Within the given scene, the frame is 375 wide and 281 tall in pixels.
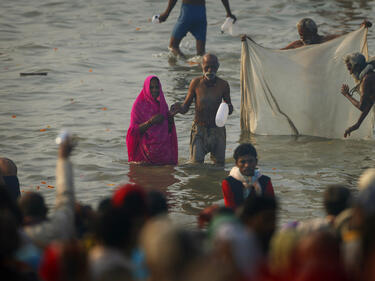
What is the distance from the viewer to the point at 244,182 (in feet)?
21.0

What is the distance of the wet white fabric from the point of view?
35.0ft

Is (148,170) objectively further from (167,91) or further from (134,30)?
(134,30)

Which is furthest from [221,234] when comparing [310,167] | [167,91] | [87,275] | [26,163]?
[167,91]

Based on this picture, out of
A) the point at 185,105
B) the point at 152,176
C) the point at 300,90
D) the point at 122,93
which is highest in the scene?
the point at 185,105

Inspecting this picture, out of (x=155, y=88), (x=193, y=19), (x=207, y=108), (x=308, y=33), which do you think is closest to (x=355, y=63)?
(x=308, y=33)

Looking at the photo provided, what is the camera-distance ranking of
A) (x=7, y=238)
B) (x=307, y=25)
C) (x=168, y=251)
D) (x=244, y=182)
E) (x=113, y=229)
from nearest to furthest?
(x=168, y=251) → (x=7, y=238) → (x=113, y=229) → (x=244, y=182) → (x=307, y=25)

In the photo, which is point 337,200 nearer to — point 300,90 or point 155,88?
point 155,88

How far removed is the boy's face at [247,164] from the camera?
253 inches

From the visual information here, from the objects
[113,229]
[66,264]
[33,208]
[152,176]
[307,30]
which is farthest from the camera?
[307,30]

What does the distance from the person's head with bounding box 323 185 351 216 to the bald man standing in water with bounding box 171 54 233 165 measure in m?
4.48

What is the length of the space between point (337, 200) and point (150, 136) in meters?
4.97

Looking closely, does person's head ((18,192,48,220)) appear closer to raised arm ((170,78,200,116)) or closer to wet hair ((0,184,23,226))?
wet hair ((0,184,23,226))

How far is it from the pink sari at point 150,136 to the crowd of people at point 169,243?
4.48 metres

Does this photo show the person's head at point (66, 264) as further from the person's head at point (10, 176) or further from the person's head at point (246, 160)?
the person's head at point (10, 176)
